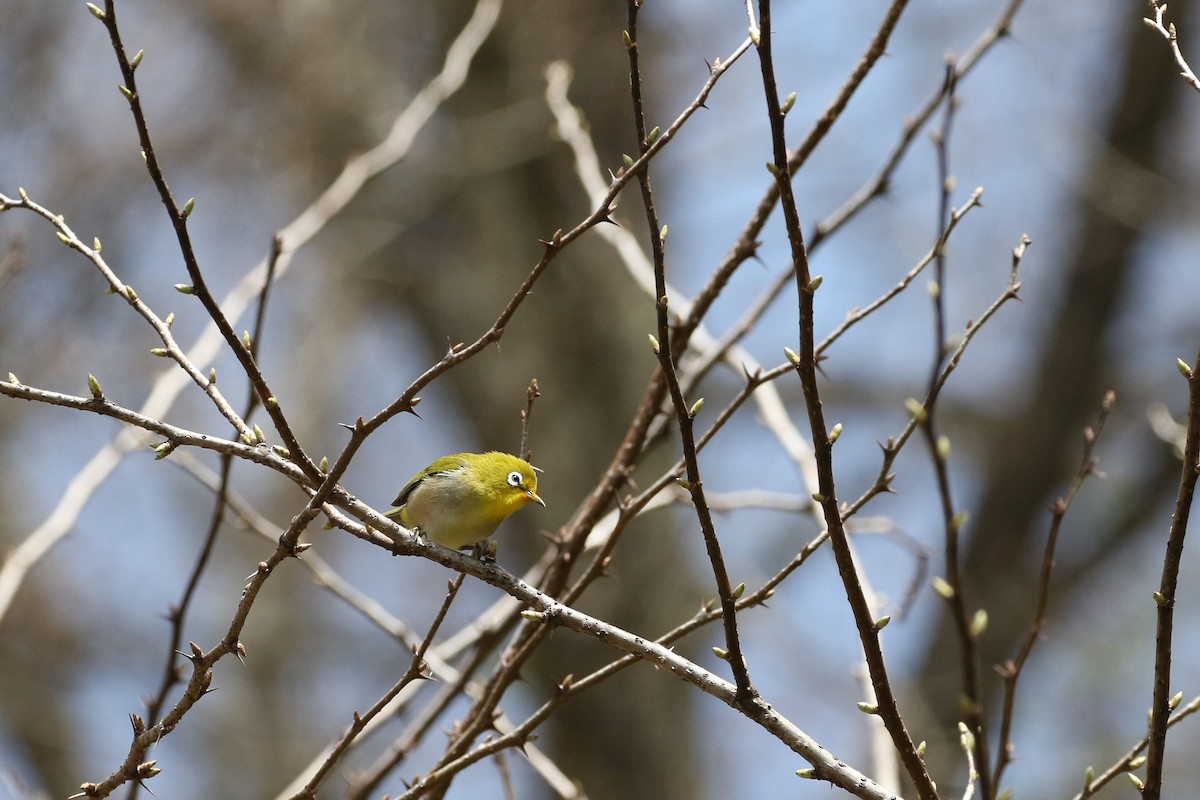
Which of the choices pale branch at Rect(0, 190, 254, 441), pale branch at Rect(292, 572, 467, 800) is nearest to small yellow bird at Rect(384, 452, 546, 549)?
pale branch at Rect(292, 572, 467, 800)

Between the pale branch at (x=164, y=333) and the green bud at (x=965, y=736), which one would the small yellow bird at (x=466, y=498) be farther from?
the green bud at (x=965, y=736)

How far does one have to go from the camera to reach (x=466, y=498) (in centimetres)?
340

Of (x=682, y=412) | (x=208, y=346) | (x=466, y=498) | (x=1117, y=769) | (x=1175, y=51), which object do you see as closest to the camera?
(x=682, y=412)

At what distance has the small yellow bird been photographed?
133 inches

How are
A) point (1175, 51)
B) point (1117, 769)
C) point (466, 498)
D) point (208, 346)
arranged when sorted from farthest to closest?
point (208, 346) → point (466, 498) → point (1117, 769) → point (1175, 51)

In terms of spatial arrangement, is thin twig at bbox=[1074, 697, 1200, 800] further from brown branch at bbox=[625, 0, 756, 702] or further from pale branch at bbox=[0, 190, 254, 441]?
pale branch at bbox=[0, 190, 254, 441]

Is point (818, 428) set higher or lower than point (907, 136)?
lower

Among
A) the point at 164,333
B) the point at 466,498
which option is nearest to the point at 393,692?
the point at 164,333

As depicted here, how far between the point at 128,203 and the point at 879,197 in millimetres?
6831

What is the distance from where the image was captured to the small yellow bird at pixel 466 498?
11.1 feet

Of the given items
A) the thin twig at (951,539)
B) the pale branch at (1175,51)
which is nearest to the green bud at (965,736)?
the thin twig at (951,539)

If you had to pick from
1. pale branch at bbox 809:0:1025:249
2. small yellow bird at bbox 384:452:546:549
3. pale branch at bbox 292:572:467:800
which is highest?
pale branch at bbox 809:0:1025:249

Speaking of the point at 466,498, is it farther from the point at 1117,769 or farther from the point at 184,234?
the point at 1117,769

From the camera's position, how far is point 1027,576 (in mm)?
8125
